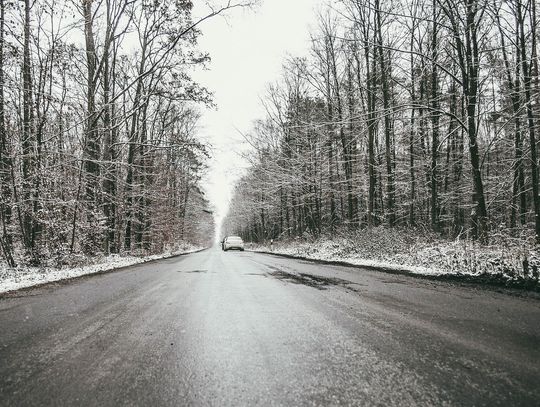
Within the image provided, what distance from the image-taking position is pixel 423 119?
13188mm

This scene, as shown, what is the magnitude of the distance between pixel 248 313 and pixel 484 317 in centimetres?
270

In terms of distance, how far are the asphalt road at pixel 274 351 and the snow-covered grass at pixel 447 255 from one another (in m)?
1.75

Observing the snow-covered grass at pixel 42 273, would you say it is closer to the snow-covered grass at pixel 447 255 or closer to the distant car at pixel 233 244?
the snow-covered grass at pixel 447 255

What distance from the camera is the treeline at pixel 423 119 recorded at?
10.5m

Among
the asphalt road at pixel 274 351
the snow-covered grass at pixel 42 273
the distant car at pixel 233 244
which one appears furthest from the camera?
the distant car at pixel 233 244

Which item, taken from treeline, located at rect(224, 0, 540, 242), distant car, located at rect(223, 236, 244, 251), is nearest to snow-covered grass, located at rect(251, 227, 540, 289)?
treeline, located at rect(224, 0, 540, 242)

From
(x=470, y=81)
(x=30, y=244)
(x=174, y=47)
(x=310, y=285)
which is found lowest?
(x=310, y=285)

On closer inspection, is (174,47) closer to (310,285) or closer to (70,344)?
(310,285)

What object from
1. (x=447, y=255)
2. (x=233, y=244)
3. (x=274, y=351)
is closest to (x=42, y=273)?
(x=274, y=351)

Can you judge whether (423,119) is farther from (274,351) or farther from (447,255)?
(274,351)

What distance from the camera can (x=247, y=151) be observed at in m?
23.5

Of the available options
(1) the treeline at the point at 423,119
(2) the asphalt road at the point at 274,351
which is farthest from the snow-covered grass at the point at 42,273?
(1) the treeline at the point at 423,119

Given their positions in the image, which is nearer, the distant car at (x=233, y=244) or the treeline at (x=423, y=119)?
the treeline at (x=423, y=119)

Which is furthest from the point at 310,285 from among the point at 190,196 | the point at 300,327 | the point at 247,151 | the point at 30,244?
the point at 190,196
